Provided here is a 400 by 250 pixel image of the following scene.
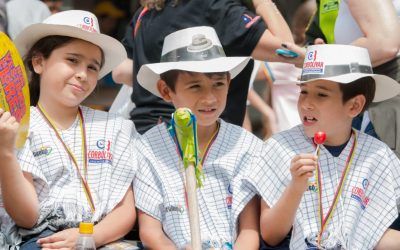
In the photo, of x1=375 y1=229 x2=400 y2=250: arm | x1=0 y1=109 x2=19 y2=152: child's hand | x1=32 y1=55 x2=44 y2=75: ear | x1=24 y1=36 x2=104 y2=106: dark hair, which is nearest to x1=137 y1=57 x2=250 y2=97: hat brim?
x1=24 y1=36 x2=104 y2=106: dark hair

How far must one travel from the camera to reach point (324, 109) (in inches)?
182

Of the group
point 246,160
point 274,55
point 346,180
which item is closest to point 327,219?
point 346,180

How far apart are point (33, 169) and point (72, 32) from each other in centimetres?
68

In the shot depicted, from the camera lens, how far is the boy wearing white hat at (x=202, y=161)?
459cm

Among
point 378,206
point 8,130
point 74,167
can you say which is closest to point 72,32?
point 74,167

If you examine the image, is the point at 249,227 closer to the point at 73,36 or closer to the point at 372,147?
the point at 372,147

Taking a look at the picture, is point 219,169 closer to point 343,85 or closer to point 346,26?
point 343,85

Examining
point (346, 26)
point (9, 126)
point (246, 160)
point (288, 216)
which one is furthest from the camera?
point (346, 26)

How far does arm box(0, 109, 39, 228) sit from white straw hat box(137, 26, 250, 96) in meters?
0.80

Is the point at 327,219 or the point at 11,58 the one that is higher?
the point at 11,58

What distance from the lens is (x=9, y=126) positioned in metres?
4.09

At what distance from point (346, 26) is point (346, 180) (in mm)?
906

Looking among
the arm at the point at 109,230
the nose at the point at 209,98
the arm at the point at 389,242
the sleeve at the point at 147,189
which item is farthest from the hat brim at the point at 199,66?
the arm at the point at 389,242

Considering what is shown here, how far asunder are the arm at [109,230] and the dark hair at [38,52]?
682 millimetres
